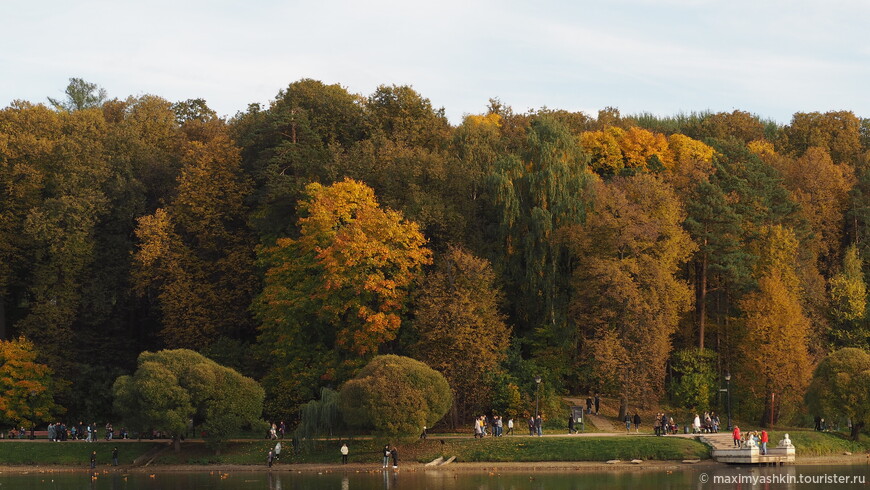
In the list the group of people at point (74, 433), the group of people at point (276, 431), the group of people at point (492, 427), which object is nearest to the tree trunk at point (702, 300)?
the group of people at point (492, 427)

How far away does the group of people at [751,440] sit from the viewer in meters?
59.0

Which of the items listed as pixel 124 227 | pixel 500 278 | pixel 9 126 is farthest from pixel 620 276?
pixel 9 126

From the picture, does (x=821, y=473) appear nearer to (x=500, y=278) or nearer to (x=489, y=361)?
(x=489, y=361)

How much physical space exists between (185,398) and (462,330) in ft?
53.4

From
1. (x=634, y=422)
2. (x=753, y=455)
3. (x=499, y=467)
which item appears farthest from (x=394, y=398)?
(x=753, y=455)

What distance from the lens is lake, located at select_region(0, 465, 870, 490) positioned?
167 ft

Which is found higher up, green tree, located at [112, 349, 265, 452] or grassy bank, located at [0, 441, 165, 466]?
green tree, located at [112, 349, 265, 452]

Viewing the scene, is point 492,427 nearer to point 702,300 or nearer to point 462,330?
point 462,330

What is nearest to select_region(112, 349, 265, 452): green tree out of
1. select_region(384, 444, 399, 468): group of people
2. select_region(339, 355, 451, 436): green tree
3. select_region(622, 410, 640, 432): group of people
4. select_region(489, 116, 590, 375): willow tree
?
select_region(339, 355, 451, 436): green tree

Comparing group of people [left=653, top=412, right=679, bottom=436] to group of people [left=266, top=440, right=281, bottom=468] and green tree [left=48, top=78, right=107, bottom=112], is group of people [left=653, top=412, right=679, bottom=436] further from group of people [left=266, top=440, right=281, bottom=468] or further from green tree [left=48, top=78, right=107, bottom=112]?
green tree [left=48, top=78, right=107, bottom=112]

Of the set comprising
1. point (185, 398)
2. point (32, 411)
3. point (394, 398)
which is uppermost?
point (394, 398)

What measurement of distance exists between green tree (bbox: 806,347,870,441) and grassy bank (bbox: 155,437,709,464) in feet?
25.7

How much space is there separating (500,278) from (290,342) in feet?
45.6

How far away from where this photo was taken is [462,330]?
68.2 meters
